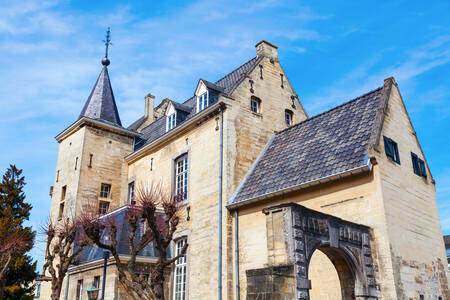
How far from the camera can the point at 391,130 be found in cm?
1462

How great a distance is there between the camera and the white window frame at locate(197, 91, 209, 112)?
764 inches

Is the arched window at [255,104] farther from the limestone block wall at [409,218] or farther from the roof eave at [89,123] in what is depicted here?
the roof eave at [89,123]

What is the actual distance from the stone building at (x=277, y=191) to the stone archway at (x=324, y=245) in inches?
1.1

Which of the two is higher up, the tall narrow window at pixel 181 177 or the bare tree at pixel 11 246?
the tall narrow window at pixel 181 177

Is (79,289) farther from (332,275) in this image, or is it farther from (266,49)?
(266,49)

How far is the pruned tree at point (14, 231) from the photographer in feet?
73.6

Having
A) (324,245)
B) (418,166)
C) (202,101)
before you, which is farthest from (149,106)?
(324,245)

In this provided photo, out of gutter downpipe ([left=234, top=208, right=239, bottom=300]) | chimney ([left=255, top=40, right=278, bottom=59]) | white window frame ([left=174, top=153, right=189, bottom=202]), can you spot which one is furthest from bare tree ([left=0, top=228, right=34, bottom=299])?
chimney ([left=255, top=40, right=278, bottom=59])

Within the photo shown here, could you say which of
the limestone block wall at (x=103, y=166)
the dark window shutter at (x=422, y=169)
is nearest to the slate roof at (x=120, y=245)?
the limestone block wall at (x=103, y=166)

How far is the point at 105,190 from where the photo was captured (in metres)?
23.3

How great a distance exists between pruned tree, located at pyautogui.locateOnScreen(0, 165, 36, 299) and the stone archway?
15731 mm

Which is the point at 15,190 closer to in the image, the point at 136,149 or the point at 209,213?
the point at 136,149

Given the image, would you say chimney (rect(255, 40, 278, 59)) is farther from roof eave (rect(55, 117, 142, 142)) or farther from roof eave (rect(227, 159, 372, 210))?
roof eave (rect(55, 117, 142, 142))

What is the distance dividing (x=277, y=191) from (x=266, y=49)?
27.4ft
